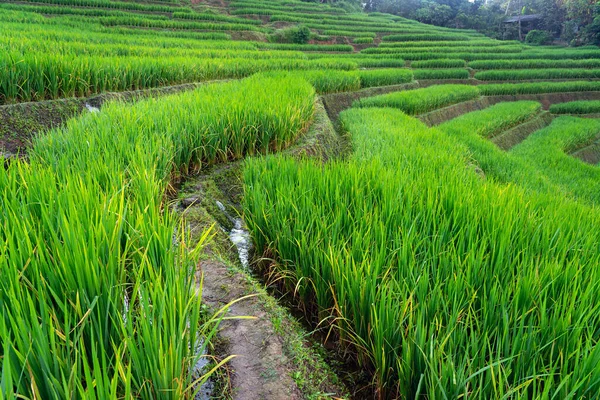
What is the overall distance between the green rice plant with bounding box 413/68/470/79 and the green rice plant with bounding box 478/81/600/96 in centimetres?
170

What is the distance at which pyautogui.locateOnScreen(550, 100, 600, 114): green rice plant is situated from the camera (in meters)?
14.5

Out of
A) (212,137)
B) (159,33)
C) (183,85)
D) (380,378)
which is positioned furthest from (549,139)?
(159,33)

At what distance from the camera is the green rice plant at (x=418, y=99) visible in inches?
355

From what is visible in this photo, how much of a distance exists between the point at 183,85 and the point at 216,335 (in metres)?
5.74

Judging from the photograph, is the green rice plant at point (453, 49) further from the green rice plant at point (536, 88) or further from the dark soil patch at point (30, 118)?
the dark soil patch at point (30, 118)

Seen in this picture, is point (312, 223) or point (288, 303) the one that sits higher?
point (312, 223)

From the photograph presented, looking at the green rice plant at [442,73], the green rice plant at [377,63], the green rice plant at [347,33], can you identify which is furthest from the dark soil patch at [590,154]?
the green rice plant at [347,33]

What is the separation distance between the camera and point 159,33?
1427 cm

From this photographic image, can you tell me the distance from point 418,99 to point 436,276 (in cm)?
920

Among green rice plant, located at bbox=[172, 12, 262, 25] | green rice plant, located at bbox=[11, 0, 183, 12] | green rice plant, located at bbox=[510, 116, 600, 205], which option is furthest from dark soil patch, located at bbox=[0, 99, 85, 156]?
green rice plant, located at bbox=[11, 0, 183, 12]

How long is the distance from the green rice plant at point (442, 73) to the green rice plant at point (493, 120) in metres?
3.95

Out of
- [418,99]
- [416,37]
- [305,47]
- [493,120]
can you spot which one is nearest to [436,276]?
[418,99]

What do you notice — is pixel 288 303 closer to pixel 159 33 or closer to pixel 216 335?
pixel 216 335

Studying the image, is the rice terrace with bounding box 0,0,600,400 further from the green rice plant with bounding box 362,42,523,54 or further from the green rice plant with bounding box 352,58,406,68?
the green rice plant with bounding box 362,42,523,54
